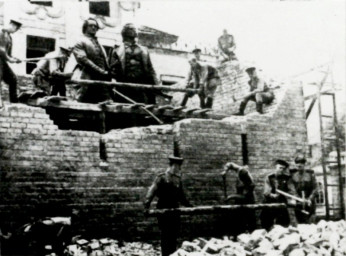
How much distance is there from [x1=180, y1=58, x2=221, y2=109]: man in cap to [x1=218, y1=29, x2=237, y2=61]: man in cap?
1395 mm

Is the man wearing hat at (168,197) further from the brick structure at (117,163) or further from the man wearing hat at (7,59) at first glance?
the man wearing hat at (7,59)

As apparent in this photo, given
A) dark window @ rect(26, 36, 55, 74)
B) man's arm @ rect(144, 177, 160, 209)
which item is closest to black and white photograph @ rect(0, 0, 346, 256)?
man's arm @ rect(144, 177, 160, 209)

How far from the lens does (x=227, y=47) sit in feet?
47.1

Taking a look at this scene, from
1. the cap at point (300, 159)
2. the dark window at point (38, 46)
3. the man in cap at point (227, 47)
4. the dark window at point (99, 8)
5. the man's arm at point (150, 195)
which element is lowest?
the man's arm at point (150, 195)

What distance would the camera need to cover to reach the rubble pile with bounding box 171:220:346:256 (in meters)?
7.02

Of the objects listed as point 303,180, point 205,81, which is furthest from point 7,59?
point 303,180

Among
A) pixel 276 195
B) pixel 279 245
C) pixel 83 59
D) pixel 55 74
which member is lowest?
pixel 279 245

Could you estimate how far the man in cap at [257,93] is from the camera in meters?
11.5

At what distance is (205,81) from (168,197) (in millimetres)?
4882

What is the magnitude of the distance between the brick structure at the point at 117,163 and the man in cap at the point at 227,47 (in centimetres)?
337

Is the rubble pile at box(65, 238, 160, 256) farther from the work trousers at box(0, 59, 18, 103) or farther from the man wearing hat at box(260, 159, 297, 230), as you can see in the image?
the work trousers at box(0, 59, 18, 103)

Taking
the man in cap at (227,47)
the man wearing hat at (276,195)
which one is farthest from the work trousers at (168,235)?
the man in cap at (227,47)

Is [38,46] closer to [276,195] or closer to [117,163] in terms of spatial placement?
[117,163]

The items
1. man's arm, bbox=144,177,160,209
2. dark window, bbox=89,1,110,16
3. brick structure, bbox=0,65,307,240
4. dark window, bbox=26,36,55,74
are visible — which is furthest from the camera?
dark window, bbox=89,1,110,16
